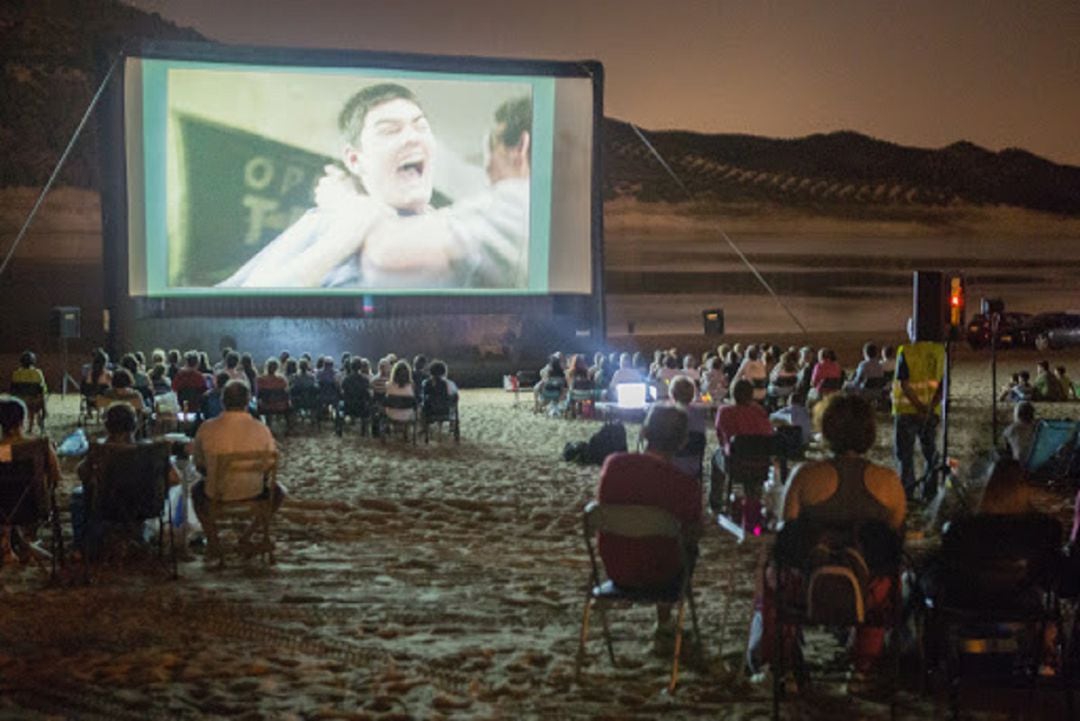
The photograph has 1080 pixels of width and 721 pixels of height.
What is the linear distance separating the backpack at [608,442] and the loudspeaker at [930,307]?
9.77 ft

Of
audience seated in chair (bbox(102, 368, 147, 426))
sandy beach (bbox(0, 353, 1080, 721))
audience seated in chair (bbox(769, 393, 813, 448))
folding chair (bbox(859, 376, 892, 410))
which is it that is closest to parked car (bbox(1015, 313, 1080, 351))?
folding chair (bbox(859, 376, 892, 410))

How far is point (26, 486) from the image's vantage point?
5.88m

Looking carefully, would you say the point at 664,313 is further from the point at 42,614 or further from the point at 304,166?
the point at 42,614

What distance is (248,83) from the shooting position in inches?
731

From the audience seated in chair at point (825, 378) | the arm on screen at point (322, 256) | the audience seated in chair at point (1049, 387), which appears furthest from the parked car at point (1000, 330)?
the audience seated in chair at point (825, 378)

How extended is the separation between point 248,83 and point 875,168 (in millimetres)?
32175

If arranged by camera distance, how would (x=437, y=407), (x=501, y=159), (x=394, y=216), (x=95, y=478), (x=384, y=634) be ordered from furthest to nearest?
(x=501, y=159) → (x=394, y=216) → (x=437, y=407) → (x=95, y=478) → (x=384, y=634)

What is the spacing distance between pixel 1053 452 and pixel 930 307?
2.46 metres

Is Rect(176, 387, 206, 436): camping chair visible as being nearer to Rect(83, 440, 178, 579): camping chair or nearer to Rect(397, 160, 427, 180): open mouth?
Rect(83, 440, 178, 579): camping chair

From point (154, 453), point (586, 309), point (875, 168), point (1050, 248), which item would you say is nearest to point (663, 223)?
point (875, 168)

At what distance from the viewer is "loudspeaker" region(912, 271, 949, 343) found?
7.79 m

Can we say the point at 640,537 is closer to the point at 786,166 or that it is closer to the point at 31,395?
the point at 31,395

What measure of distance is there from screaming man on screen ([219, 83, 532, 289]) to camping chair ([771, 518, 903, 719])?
15340 millimetres

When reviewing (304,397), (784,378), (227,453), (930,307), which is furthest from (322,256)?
(227,453)
